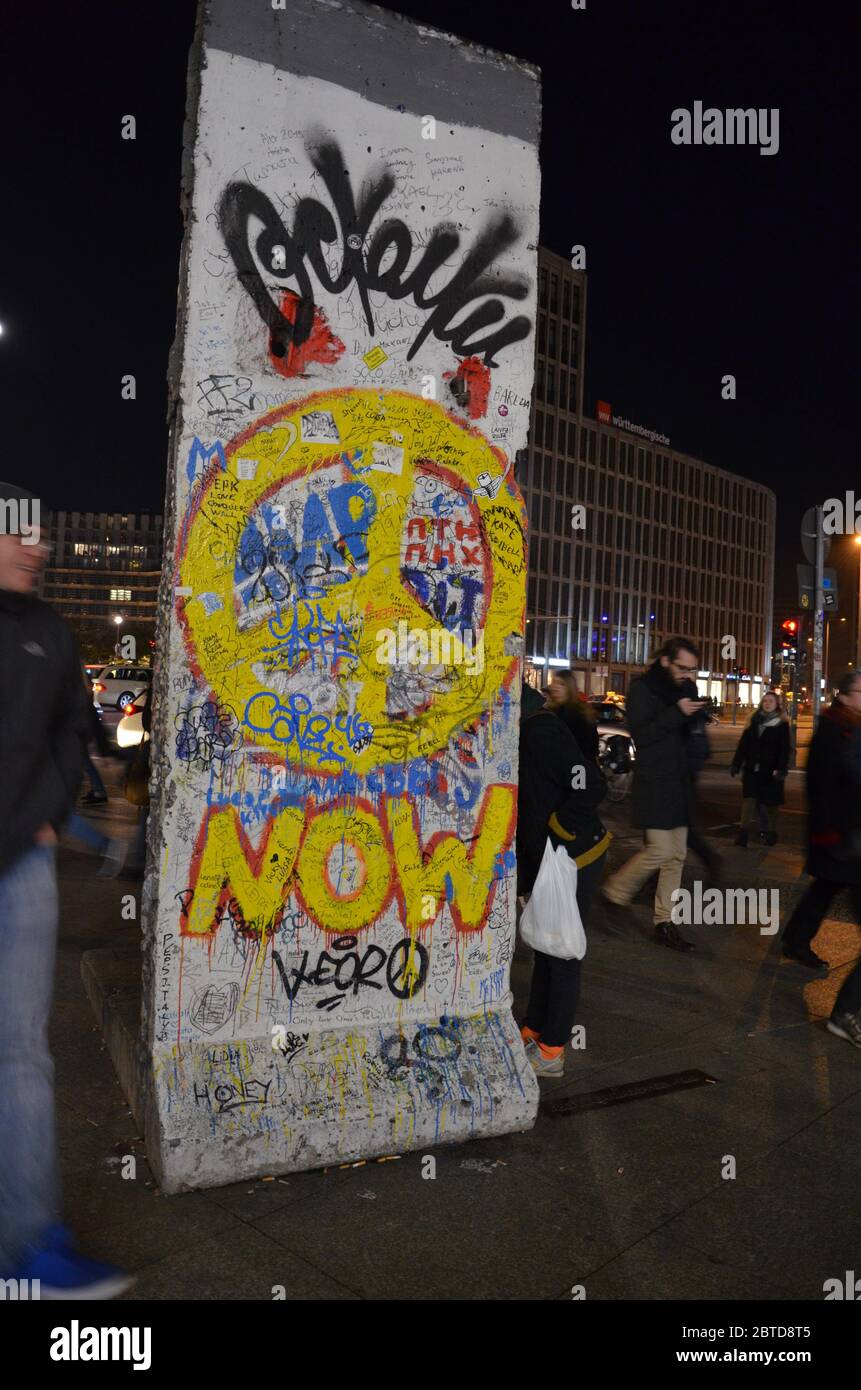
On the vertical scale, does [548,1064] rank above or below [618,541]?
below

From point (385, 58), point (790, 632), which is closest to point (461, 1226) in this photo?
point (385, 58)

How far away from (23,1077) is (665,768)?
506 cm

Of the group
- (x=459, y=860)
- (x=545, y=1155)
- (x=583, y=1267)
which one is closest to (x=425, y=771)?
(x=459, y=860)

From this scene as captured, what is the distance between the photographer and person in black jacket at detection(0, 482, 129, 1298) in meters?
2.71

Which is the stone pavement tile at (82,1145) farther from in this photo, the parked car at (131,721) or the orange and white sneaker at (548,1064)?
the parked car at (131,721)

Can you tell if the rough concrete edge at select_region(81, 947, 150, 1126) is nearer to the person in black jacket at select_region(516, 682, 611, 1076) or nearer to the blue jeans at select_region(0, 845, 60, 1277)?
the blue jeans at select_region(0, 845, 60, 1277)

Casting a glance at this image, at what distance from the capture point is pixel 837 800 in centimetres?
571

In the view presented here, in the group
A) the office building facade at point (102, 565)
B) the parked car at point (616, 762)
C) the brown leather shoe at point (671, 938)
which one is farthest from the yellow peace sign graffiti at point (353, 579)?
the office building facade at point (102, 565)

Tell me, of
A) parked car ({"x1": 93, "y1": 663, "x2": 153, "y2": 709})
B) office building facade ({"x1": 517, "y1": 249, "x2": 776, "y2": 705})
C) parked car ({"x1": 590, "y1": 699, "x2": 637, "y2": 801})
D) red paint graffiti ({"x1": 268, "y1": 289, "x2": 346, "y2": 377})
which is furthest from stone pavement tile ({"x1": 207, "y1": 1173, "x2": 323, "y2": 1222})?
office building facade ({"x1": 517, "y1": 249, "x2": 776, "y2": 705})

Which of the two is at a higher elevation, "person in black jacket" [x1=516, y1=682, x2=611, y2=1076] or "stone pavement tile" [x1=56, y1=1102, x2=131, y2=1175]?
"person in black jacket" [x1=516, y1=682, x2=611, y2=1076]

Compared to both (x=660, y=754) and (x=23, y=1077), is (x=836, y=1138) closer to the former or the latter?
(x=23, y=1077)

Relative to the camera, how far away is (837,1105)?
171 inches

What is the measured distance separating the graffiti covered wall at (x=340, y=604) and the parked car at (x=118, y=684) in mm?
18004

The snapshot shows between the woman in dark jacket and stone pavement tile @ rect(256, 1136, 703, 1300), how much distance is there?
8241mm
